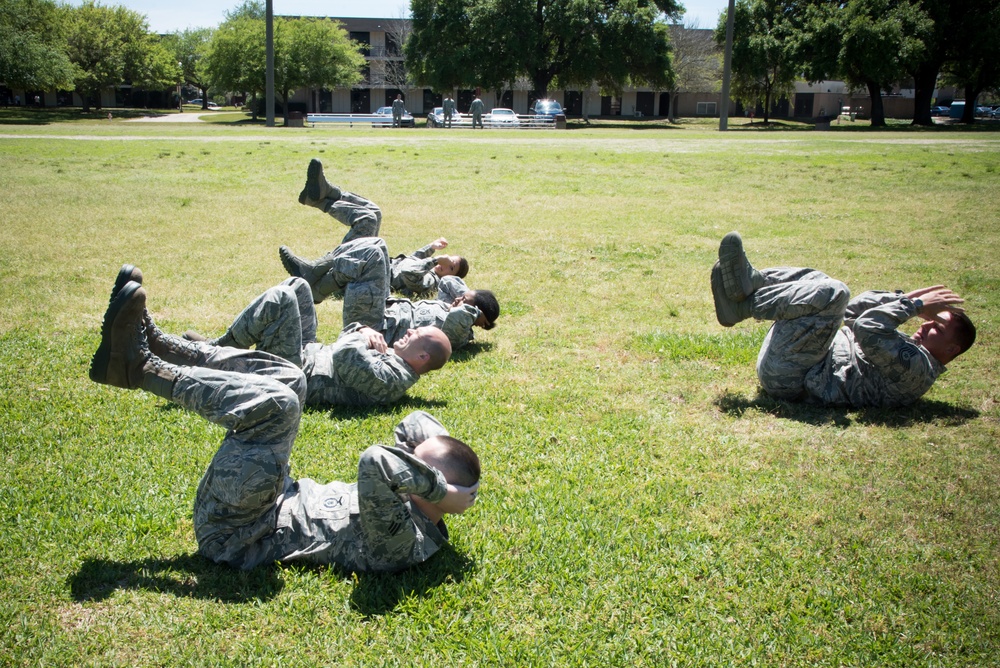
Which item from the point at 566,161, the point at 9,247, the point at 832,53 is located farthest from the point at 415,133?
the point at 832,53

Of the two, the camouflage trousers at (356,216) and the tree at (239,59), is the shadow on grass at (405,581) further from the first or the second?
the tree at (239,59)

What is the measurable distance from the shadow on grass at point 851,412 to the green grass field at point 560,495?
0.03m

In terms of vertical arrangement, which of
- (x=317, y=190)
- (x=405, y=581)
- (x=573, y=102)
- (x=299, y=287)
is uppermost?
(x=573, y=102)

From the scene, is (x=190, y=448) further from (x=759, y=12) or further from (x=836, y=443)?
(x=759, y=12)

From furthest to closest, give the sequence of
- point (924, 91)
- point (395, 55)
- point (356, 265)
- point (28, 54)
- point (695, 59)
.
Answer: point (395, 55) → point (695, 59) → point (924, 91) → point (28, 54) → point (356, 265)

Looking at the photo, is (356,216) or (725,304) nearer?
(725,304)

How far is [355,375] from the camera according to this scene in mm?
5434

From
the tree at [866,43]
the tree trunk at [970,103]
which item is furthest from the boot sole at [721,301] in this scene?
the tree trunk at [970,103]

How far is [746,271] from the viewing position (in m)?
5.74

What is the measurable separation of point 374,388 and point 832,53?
52.4 meters

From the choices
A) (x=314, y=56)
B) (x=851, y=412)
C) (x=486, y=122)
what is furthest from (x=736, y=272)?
(x=314, y=56)

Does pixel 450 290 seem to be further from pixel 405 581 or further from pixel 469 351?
pixel 405 581

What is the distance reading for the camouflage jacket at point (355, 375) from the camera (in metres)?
5.43

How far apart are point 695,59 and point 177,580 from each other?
7721cm
